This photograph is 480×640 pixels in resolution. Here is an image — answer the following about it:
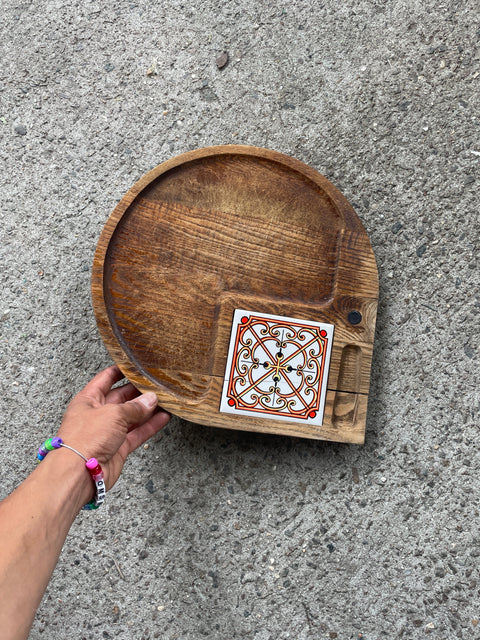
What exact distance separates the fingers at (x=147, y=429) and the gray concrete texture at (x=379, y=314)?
6.1 inches

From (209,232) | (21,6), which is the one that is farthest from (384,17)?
(21,6)

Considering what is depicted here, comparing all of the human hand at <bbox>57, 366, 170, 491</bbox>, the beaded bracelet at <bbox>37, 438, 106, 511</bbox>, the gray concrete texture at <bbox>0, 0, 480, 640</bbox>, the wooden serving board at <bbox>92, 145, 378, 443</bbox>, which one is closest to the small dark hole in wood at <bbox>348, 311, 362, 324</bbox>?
the wooden serving board at <bbox>92, 145, 378, 443</bbox>

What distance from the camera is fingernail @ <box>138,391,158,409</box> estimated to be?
1272 millimetres

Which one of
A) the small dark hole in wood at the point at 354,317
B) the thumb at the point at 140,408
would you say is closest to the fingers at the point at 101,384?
the thumb at the point at 140,408

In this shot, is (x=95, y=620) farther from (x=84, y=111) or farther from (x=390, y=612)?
(x=84, y=111)

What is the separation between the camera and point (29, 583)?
0.98m

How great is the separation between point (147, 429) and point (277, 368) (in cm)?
38

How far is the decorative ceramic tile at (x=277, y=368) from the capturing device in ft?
4.30

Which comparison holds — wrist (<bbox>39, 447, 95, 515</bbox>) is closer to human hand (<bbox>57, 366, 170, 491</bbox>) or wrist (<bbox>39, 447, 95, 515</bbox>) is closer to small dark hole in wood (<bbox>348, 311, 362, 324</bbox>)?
human hand (<bbox>57, 366, 170, 491</bbox>)

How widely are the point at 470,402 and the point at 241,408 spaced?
66 centimetres

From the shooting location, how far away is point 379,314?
1.48m

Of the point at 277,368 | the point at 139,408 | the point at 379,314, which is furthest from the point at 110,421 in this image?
the point at 379,314

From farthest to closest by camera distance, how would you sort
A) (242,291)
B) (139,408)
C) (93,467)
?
(242,291), (139,408), (93,467)

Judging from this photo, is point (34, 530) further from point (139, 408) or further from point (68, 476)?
point (139, 408)
